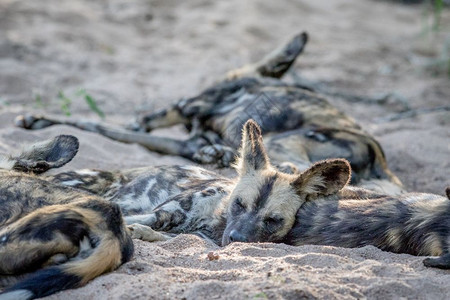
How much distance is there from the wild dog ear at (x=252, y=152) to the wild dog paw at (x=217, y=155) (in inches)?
41.4

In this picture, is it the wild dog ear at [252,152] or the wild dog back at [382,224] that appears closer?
the wild dog back at [382,224]

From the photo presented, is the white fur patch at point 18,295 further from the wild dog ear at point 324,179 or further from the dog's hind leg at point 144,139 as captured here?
the dog's hind leg at point 144,139

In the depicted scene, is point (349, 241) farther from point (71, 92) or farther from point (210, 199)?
point (71, 92)

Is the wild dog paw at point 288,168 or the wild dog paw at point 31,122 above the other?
the wild dog paw at point 31,122

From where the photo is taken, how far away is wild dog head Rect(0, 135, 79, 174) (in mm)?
3490

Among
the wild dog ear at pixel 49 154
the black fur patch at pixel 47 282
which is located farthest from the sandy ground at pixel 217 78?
the wild dog ear at pixel 49 154

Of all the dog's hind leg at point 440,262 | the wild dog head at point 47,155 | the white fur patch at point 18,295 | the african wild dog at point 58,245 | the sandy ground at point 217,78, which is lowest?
the sandy ground at point 217,78

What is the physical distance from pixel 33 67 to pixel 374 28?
4.37 meters

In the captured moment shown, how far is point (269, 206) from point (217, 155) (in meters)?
1.50

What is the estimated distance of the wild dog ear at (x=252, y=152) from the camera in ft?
12.3

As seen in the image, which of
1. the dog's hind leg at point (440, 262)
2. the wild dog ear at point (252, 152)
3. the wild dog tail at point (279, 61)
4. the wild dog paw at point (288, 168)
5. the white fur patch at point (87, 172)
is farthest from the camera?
the wild dog tail at point (279, 61)

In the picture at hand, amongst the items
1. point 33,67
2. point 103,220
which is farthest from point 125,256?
point 33,67

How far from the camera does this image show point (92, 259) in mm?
2525

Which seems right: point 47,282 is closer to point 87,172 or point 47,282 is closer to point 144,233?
point 144,233
